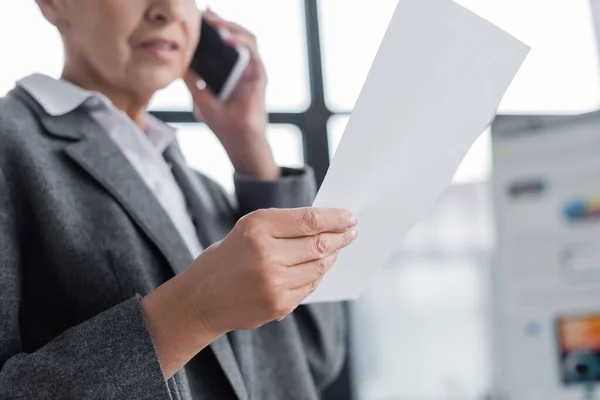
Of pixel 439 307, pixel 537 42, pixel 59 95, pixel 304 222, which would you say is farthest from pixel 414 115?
pixel 439 307

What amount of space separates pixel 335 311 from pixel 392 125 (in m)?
0.53

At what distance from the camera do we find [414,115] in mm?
732

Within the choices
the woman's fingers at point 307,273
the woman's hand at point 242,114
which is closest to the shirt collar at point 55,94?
the woman's hand at point 242,114

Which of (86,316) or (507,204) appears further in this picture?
(507,204)

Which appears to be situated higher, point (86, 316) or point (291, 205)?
point (291, 205)

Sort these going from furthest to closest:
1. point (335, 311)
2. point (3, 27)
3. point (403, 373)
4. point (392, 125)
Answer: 1. point (403, 373)
2. point (3, 27)
3. point (335, 311)
4. point (392, 125)

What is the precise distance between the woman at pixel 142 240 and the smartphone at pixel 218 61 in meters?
0.02

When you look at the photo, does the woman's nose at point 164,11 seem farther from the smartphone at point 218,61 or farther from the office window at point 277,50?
the office window at point 277,50

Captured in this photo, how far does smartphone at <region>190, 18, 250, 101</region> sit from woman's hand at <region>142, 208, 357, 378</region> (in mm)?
559

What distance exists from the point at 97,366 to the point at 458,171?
1.42m

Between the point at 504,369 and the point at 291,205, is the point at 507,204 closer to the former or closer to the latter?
the point at 504,369

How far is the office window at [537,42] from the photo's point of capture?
3.08 m

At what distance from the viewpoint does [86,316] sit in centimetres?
76

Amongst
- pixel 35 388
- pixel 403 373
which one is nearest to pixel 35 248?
pixel 35 388
